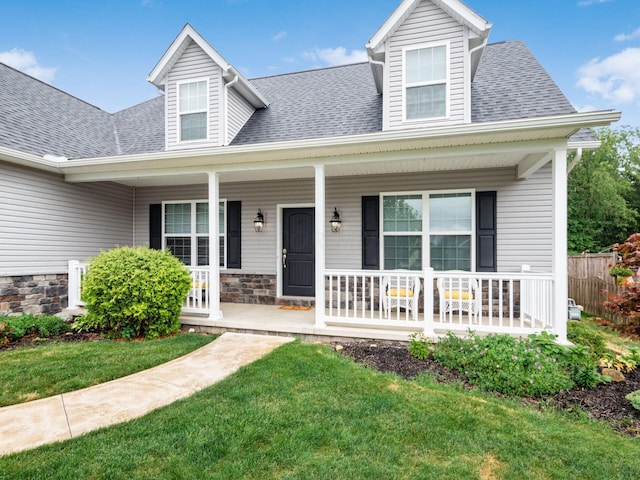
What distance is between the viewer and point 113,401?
312cm

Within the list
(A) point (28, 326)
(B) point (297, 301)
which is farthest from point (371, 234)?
(A) point (28, 326)

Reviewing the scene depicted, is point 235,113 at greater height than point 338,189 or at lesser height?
greater

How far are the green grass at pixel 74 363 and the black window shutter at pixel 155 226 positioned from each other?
337 centimetres

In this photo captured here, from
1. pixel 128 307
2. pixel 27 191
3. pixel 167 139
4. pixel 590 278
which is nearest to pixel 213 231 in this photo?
pixel 128 307

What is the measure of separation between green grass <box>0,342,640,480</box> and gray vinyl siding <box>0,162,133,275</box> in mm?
4954

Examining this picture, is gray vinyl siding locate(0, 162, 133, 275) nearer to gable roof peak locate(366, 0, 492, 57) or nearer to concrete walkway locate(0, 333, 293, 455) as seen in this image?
concrete walkway locate(0, 333, 293, 455)

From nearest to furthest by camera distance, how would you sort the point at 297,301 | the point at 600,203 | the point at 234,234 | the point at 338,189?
the point at 338,189 → the point at 297,301 → the point at 234,234 → the point at 600,203

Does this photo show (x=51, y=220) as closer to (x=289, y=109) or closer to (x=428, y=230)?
(x=289, y=109)

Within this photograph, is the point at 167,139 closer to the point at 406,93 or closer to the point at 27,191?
the point at 27,191

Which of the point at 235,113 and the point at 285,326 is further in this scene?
the point at 235,113

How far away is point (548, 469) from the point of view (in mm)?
2297

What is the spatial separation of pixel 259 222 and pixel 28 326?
4.09 m

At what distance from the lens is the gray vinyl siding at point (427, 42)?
566 cm

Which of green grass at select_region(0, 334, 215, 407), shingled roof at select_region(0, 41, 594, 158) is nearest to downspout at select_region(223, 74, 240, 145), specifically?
shingled roof at select_region(0, 41, 594, 158)
